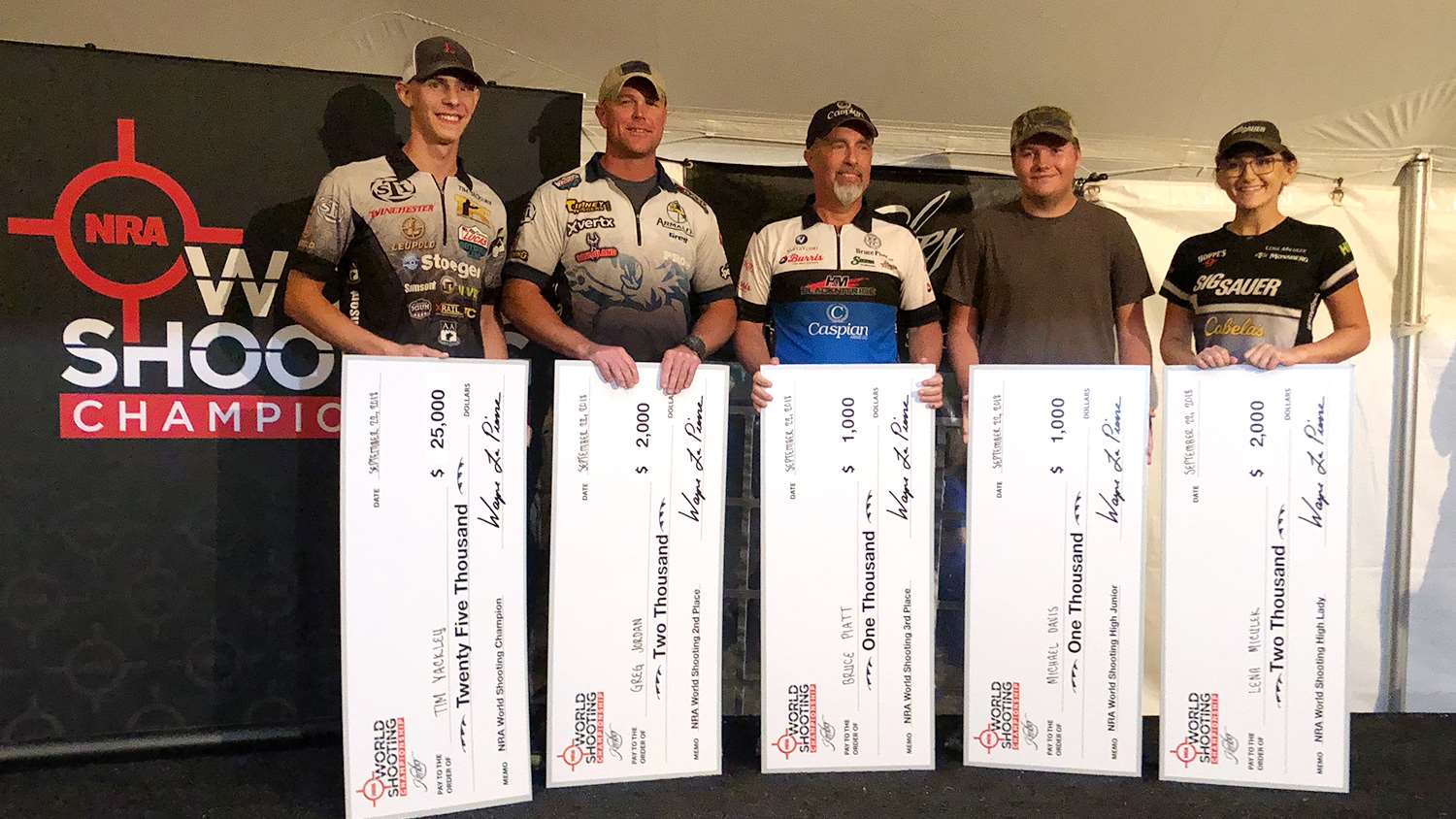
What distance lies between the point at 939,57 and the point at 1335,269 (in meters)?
1.15

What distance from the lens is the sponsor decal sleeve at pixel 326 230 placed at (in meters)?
1.90

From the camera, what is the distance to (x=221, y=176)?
211 cm

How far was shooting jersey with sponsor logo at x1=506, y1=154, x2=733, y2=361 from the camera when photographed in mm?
2033

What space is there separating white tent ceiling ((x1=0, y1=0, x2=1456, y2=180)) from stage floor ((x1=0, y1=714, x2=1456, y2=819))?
5.63ft

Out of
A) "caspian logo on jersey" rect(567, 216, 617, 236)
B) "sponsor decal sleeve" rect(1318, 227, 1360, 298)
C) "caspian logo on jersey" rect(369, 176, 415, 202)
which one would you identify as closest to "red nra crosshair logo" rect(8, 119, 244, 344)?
"caspian logo on jersey" rect(369, 176, 415, 202)

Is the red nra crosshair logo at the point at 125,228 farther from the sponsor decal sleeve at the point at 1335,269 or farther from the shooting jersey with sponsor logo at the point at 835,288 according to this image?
the sponsor decal sleeve at the point at 1335,269

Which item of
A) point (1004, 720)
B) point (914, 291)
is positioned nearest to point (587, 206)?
point (914, 291)

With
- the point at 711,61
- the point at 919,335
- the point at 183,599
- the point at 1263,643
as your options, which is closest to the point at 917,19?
the point at 711,61

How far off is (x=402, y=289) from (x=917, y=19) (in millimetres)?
1553

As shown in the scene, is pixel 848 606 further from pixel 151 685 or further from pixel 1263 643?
pixel 151 685

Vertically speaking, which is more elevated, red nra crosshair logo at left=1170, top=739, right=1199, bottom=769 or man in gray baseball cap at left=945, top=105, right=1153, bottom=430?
man in gray baseball cap at left=945, top=105, right=1153, bottom=430

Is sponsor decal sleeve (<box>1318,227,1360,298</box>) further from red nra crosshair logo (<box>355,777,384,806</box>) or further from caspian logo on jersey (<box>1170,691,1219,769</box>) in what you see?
red nra crosshair logo (<box>355,777,384,806</box>)

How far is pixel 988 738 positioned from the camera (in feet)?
6.40

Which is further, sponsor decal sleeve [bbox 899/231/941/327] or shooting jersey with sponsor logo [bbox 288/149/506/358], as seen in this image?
sponsor decal sleeve [bbox 899/231/941/327]
